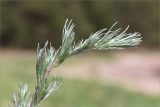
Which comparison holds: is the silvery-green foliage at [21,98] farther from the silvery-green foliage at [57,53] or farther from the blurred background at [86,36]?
the blurred background at [86,36]

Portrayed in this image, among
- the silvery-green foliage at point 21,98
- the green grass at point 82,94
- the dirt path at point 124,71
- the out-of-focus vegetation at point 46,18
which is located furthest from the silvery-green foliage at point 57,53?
the out-of-focus vegetation at point 46,18

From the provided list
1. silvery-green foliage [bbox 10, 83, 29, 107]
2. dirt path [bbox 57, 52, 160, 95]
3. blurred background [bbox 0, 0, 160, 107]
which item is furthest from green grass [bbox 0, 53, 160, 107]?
silvery-green foliage [bbox 10, 83, 29, 107]

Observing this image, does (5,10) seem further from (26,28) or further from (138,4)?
(138,4)

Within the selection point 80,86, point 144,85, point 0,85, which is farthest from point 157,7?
point 0,85

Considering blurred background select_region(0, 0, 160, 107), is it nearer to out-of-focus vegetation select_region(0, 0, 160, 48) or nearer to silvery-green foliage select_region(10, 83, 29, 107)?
out-of-focus vegetation select_region(0, 0, 160, 48)

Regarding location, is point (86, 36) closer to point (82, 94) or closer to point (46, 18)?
point (46, 18)
